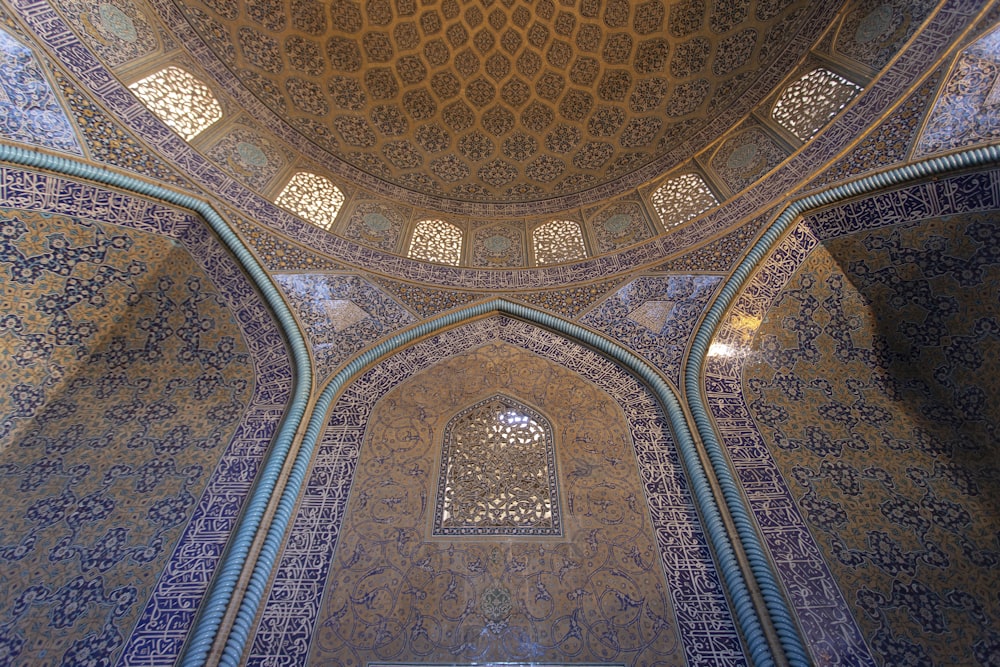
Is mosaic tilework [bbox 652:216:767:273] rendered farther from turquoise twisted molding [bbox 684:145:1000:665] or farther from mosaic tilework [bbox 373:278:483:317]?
mosaic tilework [bbox 373:278:483:317]

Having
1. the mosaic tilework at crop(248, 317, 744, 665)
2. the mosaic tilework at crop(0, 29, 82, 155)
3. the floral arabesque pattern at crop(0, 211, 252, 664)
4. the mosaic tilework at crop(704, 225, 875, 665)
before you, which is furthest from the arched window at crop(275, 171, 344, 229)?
the mosaic tilework at crop(704, 225, 875, 665)

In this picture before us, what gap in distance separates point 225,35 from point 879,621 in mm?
8875

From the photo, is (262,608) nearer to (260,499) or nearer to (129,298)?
(260,499)

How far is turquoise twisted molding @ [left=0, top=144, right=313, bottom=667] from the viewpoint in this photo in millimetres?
3752

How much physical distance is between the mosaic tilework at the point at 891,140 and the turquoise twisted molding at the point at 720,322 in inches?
6.0

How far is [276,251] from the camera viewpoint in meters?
6.17

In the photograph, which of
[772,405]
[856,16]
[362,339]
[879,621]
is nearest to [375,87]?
[362,339]

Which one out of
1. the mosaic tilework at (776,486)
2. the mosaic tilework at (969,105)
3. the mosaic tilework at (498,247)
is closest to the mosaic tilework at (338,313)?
the mosaic tilework at (498,247)

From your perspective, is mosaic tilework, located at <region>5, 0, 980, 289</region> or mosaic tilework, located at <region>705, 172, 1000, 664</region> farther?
mosaic tilework, located at <region>5, 0, 980, 289</region>

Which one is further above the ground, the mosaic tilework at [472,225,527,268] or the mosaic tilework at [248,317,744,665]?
the mosaic tilework at [472,225,527,268]

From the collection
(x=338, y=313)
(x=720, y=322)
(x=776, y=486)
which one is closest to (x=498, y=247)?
(x=338, y=313)

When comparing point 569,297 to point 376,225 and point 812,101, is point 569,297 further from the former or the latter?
point 812,101

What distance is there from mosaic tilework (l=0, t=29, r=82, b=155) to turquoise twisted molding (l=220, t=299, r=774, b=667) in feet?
10.9

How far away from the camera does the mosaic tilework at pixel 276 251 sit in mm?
6051
